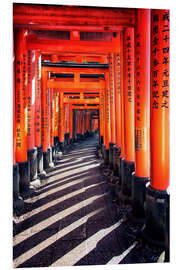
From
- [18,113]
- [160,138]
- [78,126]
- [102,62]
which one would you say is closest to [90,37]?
[102,62]

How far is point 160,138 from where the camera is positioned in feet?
7.98

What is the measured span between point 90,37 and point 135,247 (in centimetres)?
514

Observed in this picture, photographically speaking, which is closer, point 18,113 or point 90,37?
point 18,113

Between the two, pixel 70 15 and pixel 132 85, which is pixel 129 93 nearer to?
pixel 132 85

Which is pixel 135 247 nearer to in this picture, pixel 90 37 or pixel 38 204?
pixel 38 204

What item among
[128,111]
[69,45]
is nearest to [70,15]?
[69,45]

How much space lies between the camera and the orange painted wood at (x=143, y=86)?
9.87 feet

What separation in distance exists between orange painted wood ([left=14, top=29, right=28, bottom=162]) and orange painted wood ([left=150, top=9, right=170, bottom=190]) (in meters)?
2.76

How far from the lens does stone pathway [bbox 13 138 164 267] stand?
7.77 feet

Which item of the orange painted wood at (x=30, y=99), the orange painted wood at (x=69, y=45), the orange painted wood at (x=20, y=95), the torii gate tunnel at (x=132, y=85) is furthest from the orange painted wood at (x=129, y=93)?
the orange painted wood at (x=30, y=99)

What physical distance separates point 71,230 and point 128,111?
92.8 inches

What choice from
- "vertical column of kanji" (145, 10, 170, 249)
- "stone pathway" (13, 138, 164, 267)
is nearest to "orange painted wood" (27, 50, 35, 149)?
"stone pathway" (13, 138, 164, 267)

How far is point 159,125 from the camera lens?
243 centimetres

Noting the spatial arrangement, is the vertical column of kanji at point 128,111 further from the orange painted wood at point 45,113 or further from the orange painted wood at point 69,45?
the orange painted wood at point 45,113
